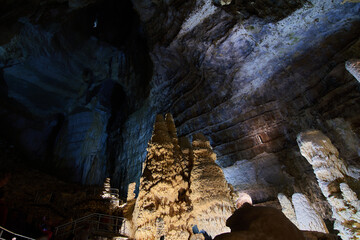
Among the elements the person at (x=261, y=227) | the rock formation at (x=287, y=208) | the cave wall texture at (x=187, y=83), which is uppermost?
the cave wall texture at (x=187, y=83)

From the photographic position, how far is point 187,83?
13.6 metres

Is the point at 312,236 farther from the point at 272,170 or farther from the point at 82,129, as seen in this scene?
the point at 82,129

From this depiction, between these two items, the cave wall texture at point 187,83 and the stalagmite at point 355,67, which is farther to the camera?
the cave wall texture at point 187,83

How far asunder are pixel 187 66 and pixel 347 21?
8038mm

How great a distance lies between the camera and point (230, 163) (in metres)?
10.8

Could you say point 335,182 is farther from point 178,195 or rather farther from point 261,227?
point 261,227

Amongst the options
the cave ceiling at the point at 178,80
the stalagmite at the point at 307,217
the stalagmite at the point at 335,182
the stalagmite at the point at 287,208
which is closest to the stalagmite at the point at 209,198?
the stalagmite at the point at 307,217

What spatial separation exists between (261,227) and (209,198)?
3212 mm

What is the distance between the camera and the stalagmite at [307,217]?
5.70m

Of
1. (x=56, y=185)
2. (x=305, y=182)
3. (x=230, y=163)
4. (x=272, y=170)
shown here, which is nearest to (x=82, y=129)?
(x=56, y=185)

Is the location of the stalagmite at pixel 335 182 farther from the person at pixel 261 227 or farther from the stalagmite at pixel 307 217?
the person at pixel 261 227

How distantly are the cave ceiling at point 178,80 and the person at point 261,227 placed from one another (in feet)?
26.8

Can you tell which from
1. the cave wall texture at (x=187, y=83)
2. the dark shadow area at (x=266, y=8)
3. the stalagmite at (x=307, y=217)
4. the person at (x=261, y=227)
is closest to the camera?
the person at (x=261, y=227)

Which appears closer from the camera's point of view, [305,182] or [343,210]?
[343,210]
